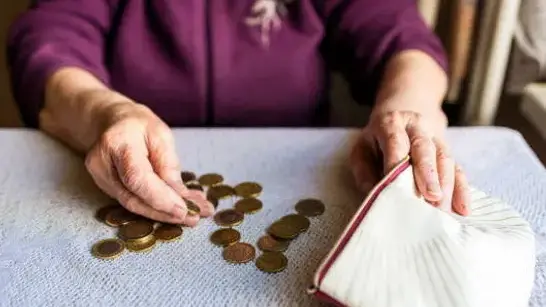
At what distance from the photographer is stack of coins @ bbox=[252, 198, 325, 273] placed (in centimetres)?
60

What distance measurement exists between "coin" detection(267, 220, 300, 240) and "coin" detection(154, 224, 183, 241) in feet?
0.27

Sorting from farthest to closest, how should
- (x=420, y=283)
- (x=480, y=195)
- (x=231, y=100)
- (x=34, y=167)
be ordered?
(x=231, y=100) < (x=34, y=167) < (x=480, y=195) < (x=420, y=283)

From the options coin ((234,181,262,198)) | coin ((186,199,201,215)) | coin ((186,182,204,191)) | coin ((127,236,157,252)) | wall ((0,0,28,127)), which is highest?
coin ((186,199,201,215))

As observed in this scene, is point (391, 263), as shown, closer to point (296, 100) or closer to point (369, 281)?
point (369, 281)

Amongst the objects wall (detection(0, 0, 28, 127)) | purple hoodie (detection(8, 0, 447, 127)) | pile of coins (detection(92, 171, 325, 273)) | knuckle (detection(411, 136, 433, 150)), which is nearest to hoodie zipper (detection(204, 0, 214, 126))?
purple hoodie (detection(8, 0, 447, 127))

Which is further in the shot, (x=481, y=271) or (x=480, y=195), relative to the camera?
(x=480, y=195)

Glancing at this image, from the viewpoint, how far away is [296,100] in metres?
0.98

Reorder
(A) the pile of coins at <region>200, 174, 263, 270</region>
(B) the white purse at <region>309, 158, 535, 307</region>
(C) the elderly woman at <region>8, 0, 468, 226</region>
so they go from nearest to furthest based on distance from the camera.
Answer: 1. (B) the white purse at <region>309, 158, 535, 307</region>
2. (A) the pile of coins at <region>200, 174, 263, 270</region>
3. (C) the elderly woman at <region>8, 0, 468, 226</region>

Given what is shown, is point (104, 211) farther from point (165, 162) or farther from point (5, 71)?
point (5, 71)

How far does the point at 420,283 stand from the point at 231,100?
1.60 feet

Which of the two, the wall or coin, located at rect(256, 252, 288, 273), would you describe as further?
the wall

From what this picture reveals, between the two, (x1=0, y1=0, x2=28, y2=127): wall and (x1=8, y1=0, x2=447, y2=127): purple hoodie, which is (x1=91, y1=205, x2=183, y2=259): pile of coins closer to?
(x1=8, y1=0, x2=447, y2=127): purple hoodie

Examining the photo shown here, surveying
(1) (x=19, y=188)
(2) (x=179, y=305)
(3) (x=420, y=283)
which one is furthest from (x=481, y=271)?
(1) (x=19, y=188)

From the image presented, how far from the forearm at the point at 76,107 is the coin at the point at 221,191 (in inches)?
5.1
